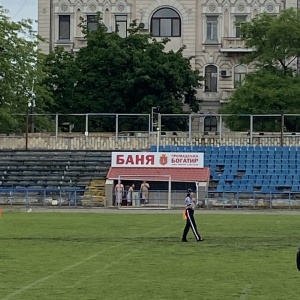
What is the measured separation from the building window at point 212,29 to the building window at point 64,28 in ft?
42.9

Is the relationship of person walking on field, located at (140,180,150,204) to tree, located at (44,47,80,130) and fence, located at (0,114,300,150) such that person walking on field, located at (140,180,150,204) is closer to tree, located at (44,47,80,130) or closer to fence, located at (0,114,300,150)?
fence, located at (0,114,300,150)

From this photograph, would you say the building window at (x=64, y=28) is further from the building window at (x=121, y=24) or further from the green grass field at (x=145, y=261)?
the green grass field at (x=145, y=261)

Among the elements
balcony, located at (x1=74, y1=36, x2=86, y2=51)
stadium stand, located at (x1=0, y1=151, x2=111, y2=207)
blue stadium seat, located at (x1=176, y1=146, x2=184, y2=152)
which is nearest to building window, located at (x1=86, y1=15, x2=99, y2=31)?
balcony, located at (x1=74, y1=36, x2=86, y2=51)

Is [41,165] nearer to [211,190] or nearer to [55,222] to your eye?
[211,190]

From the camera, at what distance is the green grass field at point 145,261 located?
18766 millimetres

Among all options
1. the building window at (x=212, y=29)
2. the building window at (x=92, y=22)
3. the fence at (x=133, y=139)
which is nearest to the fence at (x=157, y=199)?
the fence at (x=133, y=139)

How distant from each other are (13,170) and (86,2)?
33921mm

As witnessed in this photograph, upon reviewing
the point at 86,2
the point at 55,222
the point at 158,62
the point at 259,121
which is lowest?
the point at 55,222

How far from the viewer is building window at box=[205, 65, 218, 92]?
93.3 m

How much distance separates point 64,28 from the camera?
9519 cm

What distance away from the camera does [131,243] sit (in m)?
30.2

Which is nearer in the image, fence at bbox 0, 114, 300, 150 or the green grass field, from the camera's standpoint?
the green grass field

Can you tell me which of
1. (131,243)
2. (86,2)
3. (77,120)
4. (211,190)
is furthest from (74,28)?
(131,243)

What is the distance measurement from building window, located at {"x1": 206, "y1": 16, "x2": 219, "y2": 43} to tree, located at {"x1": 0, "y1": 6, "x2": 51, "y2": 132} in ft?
78.1
